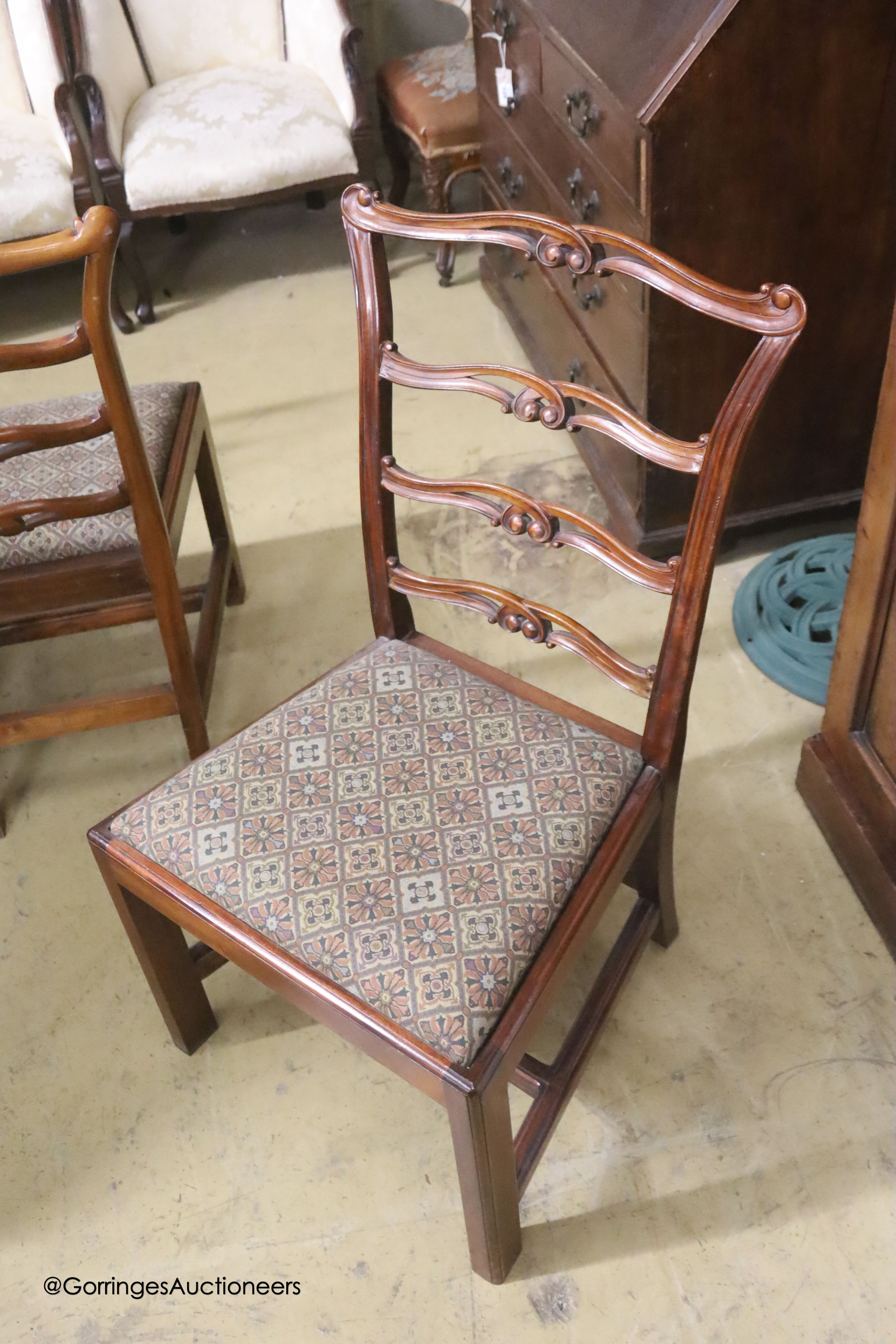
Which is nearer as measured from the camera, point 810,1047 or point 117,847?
point 117,847

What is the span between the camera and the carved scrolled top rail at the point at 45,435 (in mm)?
1264

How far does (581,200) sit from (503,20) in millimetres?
587

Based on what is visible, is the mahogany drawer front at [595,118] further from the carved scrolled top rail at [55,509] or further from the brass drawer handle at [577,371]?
the carved scrolled top rail at [55,509]

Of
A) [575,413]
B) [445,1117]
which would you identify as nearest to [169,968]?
[445,1117]

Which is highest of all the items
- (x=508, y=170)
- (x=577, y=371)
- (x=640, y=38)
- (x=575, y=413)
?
(x=640, y=38)

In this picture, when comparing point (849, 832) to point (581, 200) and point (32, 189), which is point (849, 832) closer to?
point (581, 200)

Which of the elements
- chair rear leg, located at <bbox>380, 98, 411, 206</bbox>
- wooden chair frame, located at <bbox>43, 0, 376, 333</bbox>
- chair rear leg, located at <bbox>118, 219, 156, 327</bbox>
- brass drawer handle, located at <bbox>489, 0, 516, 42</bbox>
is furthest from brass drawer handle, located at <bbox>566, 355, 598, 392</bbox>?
chair rear leg, located at <bbox>118, 219, 156, 327</bbox>

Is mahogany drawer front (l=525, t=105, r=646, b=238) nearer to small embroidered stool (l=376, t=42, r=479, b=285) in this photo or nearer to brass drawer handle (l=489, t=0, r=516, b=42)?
brass drawer handle (l=489, t=0, r=516, b=42)

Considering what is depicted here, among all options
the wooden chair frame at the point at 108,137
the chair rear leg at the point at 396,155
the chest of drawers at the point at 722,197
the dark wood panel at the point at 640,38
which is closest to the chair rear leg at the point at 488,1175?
the chest of drawers at the point at 722,197

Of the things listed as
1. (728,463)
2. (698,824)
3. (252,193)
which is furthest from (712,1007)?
(252,193)

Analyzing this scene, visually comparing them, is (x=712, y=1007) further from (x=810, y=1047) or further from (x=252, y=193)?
(x=252, y=193)

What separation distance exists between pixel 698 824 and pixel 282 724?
749mm

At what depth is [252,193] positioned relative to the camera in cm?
281

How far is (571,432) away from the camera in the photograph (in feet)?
3.56
